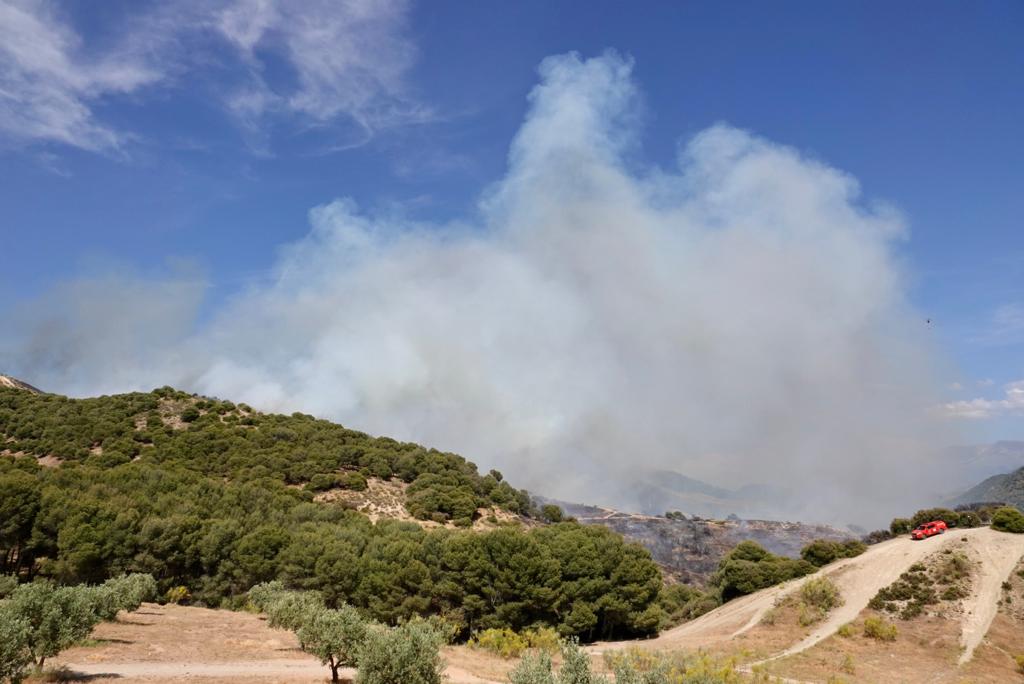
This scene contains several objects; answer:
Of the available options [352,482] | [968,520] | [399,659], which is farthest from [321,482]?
[968,520]

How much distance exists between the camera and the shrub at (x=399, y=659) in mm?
14953

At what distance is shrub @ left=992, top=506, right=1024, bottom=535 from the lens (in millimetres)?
49812

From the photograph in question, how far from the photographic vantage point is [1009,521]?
5034 cm

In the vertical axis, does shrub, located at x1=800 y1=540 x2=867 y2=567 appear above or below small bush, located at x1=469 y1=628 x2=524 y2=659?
above

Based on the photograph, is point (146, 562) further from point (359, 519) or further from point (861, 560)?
point (861, 560)

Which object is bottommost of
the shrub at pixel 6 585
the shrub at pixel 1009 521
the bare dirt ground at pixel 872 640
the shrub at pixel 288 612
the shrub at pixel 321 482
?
the bare dirt ground at pixel 872 640

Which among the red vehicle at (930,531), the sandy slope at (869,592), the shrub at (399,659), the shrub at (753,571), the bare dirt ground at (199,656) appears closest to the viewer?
the shrub at (399,659)

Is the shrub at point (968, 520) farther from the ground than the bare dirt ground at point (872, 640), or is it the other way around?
the shrub at point (968, 520)

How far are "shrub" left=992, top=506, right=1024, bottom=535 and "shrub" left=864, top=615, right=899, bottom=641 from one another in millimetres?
21360

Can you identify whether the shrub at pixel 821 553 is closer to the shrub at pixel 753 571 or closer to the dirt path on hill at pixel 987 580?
the shrub at pixel 753 571

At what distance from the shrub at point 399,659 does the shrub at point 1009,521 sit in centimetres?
5769

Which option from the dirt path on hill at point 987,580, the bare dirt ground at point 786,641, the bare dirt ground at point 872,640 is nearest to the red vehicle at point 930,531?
the bare dirt ground at point 872,640

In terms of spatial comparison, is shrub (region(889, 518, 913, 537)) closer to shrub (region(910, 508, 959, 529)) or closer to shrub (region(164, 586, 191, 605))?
shrub (region(910, 508, 959, 529))

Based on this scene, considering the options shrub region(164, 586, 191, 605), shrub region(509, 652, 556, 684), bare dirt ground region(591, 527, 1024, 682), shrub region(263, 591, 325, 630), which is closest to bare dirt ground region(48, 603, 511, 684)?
shrub region(263, 591, 325, 630)
